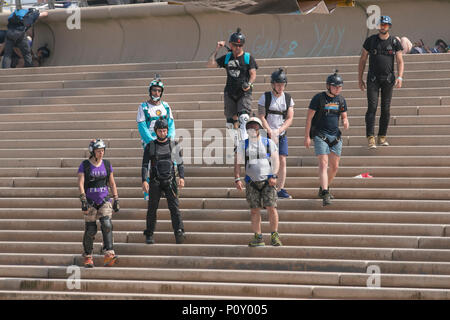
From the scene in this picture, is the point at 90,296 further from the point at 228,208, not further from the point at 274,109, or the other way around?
the point at 274,109

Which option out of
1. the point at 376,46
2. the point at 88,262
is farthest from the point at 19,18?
the point at 88,262

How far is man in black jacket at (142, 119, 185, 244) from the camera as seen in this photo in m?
11.3

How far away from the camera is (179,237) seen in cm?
1148

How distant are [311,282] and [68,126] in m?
6.78

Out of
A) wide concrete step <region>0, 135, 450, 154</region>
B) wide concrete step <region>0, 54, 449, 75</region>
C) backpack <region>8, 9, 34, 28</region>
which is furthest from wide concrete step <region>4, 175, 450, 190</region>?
backpack <region>8, 9, 34, 28</region>

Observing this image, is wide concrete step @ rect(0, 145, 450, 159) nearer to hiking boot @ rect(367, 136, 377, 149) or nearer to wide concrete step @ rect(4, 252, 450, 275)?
hiking boot @ rect(367, 136, 377, 149)

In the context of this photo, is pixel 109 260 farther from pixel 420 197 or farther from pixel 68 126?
pixel 68 126

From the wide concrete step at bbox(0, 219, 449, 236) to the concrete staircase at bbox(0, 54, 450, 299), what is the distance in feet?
Result: 0.05

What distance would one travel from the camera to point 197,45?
2123 centimetres

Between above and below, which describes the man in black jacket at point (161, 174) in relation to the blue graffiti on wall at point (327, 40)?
below

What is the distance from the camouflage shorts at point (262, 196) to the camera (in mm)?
10867

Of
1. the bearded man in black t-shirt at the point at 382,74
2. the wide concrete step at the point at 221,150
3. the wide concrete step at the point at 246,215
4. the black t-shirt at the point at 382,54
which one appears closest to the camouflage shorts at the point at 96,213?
the wide concrete step at the point at 246,215

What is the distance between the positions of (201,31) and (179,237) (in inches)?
413

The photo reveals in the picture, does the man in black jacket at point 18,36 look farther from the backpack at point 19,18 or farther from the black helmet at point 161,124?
the black helmet at point 161,124
